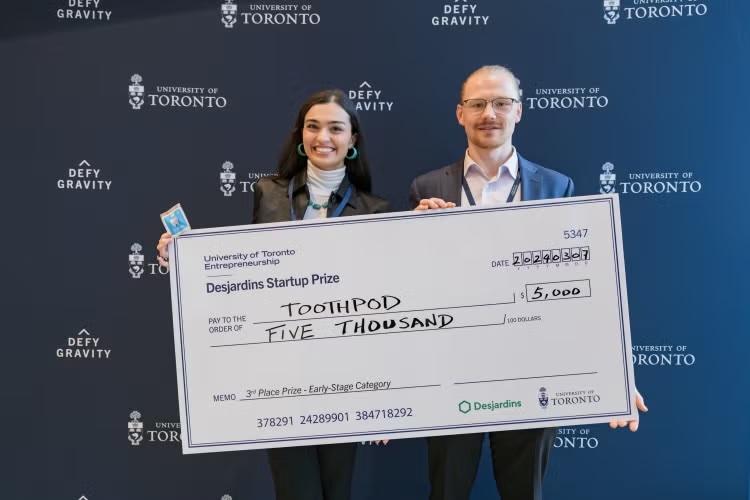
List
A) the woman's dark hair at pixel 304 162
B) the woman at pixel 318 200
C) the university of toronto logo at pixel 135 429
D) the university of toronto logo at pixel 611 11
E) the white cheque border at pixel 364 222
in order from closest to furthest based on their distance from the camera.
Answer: the white cheque border at pixel 364 222, the woman at pixel 318 200, the woman's dark hair at pixel 304 162, the university of toronto logo at pixel 611 11, the university of toronto logo at pixel 135 429

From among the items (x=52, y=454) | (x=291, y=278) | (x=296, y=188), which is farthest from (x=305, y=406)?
(x=52, y=454)

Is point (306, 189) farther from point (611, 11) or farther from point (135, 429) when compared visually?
point (611, 11)

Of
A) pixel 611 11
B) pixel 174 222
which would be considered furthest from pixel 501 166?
pixel 611 11

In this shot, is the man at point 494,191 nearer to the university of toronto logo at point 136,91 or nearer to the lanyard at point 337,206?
the lanyard at point 337,206

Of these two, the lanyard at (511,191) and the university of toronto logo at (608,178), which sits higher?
the university of toronto logo at (608,178)

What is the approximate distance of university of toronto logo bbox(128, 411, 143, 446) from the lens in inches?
117

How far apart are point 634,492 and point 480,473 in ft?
2.19

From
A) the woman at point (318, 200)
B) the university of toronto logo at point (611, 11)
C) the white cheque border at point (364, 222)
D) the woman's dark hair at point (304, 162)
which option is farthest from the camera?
the university of toronto logo at point (611, 11)

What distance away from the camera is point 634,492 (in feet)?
9.57

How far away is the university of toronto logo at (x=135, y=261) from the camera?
116 inches

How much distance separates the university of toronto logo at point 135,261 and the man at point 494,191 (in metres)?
1.40

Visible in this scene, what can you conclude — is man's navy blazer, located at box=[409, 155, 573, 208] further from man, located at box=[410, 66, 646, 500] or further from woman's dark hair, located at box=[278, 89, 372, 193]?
woman's dark hair, located at box=[278, 89, 372, 193]

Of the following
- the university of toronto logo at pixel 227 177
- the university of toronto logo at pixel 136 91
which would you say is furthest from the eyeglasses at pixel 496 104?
the university of toronto logo at pixel 136 91

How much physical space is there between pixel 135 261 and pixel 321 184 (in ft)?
3.83
